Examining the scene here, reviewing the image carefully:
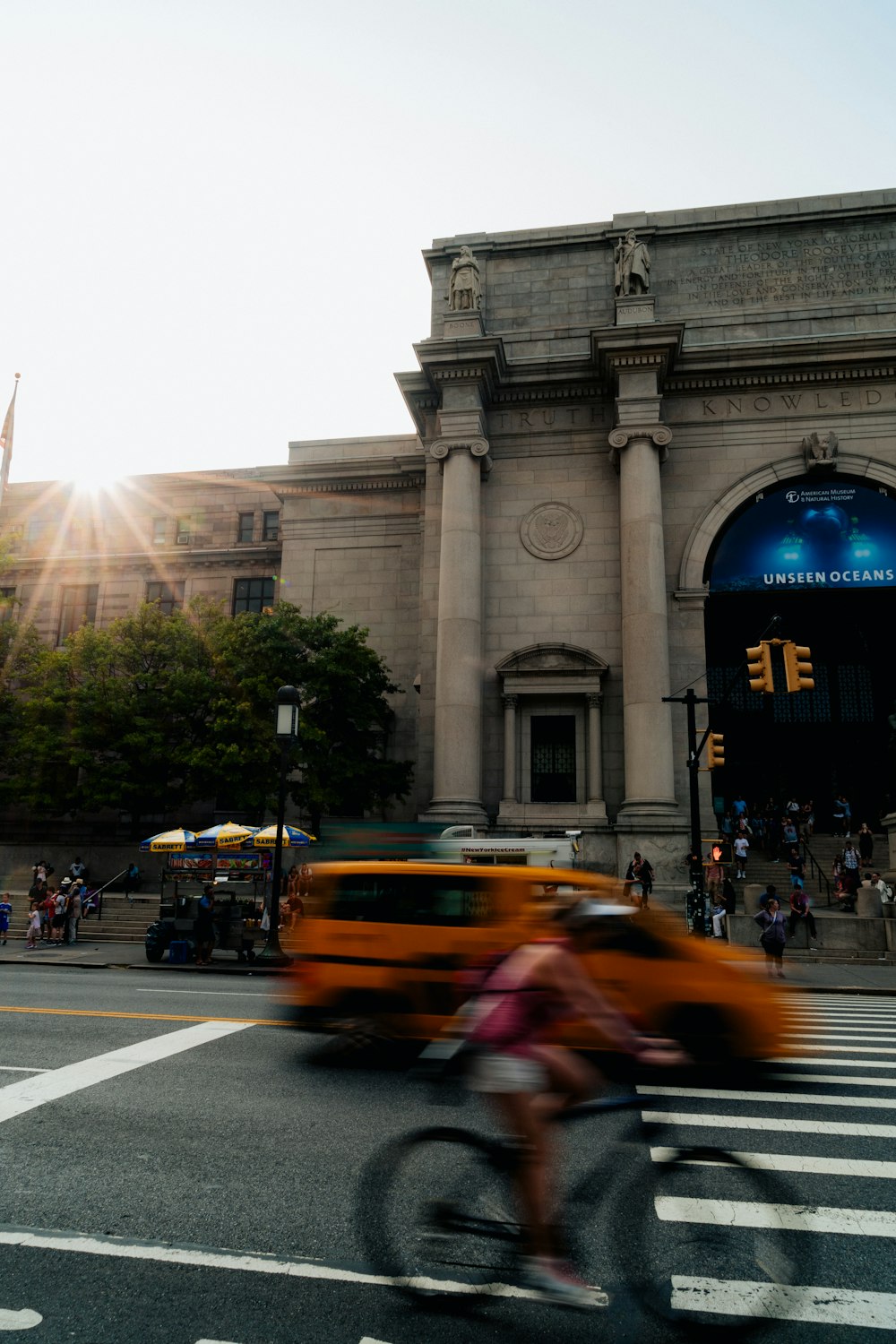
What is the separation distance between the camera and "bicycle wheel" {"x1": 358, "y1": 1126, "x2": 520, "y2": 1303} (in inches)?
161

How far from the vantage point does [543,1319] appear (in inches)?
164

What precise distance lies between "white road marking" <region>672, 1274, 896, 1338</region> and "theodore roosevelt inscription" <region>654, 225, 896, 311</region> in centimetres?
3512

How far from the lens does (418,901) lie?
9586 mm

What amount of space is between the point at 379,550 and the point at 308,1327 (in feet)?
117

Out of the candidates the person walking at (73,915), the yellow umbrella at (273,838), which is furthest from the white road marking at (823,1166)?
the person walking at (73,915)

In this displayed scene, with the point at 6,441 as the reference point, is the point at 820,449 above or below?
below

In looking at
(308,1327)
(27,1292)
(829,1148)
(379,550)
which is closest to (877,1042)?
(829,1148)

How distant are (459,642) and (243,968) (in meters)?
14.5

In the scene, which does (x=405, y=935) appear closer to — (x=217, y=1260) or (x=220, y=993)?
(x=217, y=1260)

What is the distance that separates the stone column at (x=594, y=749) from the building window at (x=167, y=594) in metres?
24.1

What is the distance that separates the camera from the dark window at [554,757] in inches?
1209

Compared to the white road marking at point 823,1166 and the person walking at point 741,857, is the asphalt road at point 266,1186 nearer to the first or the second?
the white road marking at point 823,1166

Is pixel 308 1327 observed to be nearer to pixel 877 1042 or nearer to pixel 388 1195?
pixel 388 1195

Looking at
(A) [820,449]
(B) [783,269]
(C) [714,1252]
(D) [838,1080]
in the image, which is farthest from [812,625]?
(C) [714,1252]
